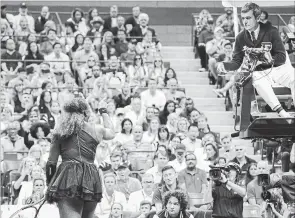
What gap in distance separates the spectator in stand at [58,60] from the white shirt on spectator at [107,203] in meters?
5.98

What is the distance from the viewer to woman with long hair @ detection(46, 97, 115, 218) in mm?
8930

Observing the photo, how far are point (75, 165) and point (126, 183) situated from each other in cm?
536

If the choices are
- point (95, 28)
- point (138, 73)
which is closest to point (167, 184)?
point (138, 73)

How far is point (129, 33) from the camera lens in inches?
832

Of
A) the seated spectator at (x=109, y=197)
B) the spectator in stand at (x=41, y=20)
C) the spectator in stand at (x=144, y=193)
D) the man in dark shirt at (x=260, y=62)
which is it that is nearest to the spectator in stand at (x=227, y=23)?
the spectator in stand at (x=41, y=20)

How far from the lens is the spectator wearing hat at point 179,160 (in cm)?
1480

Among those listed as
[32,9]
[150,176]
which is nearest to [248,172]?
[150,176]

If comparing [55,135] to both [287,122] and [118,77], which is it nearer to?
[287,122]

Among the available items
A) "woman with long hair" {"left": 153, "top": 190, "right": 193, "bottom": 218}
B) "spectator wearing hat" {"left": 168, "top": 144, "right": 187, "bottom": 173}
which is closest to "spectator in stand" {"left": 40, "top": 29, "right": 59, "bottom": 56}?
"spectator wearing hat" {"left": 168, "top": 144, "right": 187, "bottom": 173}

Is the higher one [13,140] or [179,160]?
[13,140]

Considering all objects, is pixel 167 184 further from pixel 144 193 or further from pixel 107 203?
pixel 107 203

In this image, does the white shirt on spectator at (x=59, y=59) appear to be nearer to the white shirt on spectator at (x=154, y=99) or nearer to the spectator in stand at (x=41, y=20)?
the spectator in stand at (x=41, y=20)

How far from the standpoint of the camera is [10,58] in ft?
65.0

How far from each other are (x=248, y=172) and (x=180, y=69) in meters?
6.71
